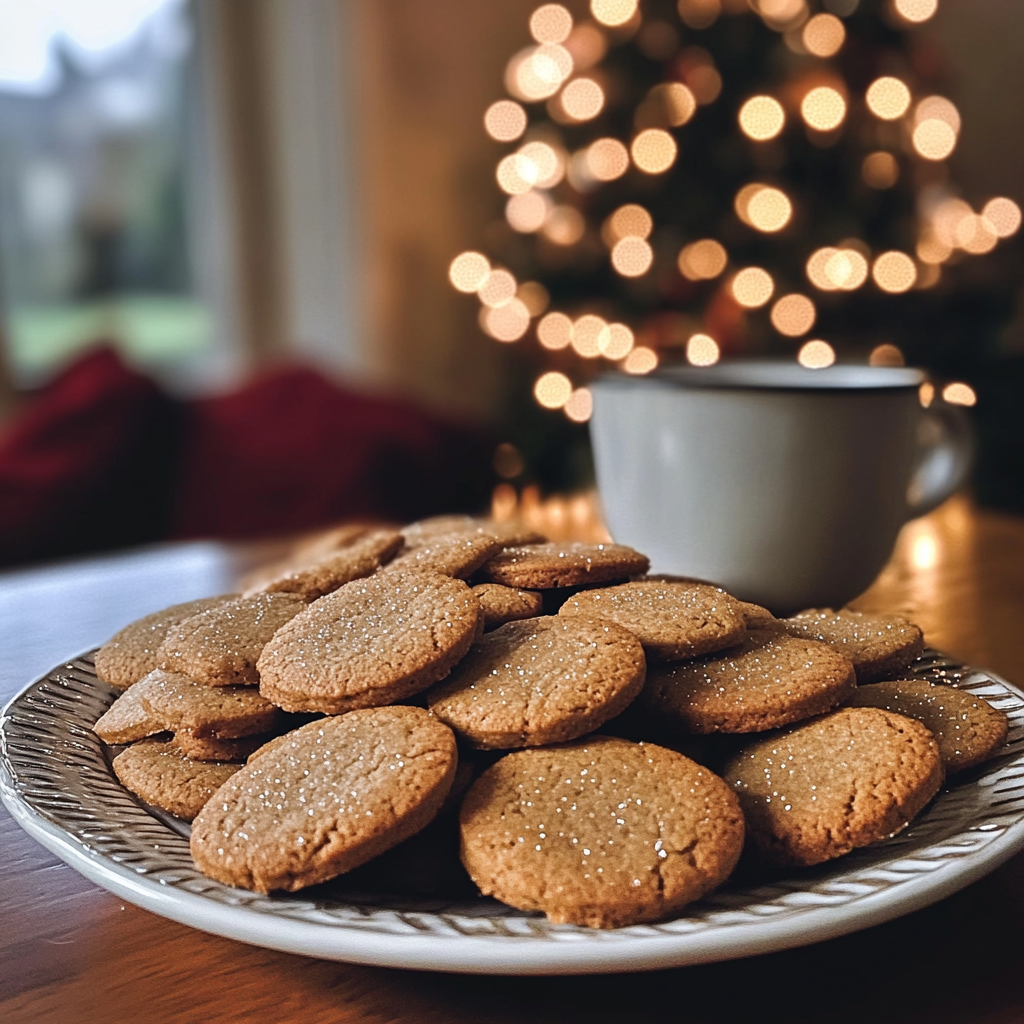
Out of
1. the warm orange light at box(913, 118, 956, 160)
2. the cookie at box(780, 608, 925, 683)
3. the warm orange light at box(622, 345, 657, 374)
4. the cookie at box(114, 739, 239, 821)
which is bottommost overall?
the warm orange light at box(622, 345, 657, 374)

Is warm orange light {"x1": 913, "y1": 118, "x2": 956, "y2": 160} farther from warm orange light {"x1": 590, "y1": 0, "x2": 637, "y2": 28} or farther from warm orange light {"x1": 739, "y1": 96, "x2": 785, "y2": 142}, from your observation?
warm orange light {"x1": 590, "y1": 0, "x2": 637, "y2": 28}

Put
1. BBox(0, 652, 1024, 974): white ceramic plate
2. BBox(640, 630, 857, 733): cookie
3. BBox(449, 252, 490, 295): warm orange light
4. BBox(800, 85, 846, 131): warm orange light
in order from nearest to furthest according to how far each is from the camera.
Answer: BBox(0, 652, 1024, 974): white ceramic plate < BBox(640, 630, 857, 733): cookie < BBox(800, 85, 846, 131): warm orange light < BBox(449, 252, 490, 295): warm orange light

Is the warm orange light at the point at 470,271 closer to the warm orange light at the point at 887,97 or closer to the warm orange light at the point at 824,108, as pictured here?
the warm orange light at the point at 824,108

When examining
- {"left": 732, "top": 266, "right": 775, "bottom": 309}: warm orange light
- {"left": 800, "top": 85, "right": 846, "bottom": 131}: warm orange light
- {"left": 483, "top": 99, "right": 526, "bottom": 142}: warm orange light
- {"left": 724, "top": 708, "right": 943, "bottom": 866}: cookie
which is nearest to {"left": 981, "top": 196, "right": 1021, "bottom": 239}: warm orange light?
{"left": 800, "top": 85, "right": 846, "bottom": 131}: warm orange light

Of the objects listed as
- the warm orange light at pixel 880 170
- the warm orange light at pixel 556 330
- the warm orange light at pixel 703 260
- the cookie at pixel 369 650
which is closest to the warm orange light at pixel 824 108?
the warm orange light at pixel 880 170

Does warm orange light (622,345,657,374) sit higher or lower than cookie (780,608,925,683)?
lower

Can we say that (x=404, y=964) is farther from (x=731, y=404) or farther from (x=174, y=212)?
(x=174, y=212)

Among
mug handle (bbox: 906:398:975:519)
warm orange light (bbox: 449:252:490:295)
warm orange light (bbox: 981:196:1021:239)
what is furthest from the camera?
warm orange light (bbox: 449:252:490:295)
